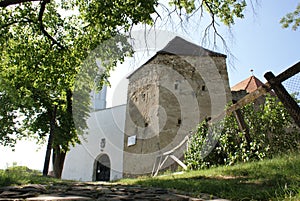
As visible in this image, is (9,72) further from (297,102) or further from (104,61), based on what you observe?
(297,102)

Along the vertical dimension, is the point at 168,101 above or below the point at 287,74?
above

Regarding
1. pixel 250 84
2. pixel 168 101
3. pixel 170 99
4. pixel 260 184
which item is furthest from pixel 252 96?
pixel 250 84

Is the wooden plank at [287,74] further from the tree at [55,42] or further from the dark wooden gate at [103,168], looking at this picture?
the dark wooden gate at [103,168]

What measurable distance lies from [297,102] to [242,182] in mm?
2044

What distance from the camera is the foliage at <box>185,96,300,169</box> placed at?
219 inches

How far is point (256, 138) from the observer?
19.7 feet

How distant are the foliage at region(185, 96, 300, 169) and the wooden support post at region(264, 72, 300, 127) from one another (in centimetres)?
75

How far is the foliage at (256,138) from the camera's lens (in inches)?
219

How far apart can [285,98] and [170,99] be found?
1167 centimetres

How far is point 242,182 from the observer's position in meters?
3.85

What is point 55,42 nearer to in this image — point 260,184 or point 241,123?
point 241,123

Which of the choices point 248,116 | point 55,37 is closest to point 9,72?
point 55,37

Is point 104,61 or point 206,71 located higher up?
point 206,71

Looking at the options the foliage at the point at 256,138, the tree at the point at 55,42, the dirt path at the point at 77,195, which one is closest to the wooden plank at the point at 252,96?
the foliage at the point at 256,138
